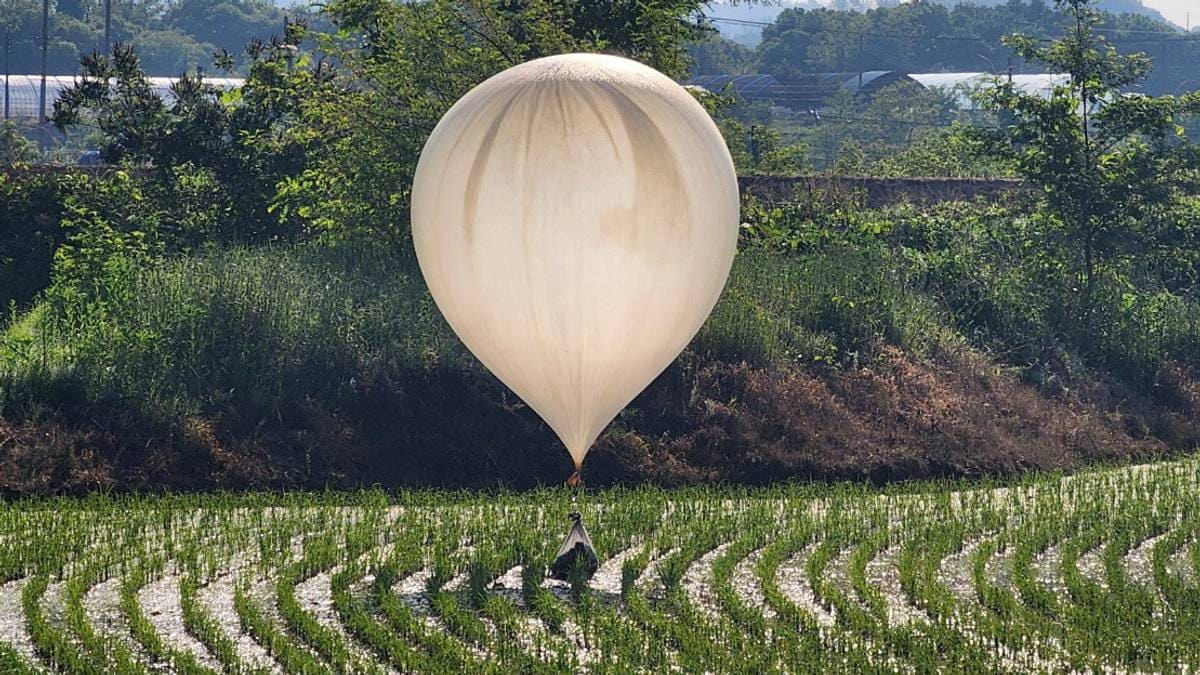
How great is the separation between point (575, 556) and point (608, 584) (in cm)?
38

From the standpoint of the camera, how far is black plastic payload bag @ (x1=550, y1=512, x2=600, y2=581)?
13.9 meters

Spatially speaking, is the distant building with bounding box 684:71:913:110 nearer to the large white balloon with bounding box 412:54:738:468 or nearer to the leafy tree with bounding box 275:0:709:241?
the leafy tree with bounding box 275:0:709:241

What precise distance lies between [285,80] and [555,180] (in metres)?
15.1

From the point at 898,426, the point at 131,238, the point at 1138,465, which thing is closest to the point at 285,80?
the point at 131,238

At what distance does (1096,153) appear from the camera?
26.6 meters

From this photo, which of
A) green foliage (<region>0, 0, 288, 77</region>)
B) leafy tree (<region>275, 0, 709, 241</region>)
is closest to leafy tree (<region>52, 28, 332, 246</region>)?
leafy tree (<region>275, 0, 709, 241</region>)

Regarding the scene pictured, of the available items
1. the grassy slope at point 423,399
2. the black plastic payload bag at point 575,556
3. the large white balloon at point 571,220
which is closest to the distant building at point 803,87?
the grassy slope at point 423,399

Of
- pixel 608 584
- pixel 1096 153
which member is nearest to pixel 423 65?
pixel 1096 153

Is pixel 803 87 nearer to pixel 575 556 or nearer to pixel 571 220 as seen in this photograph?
pixel 575 556

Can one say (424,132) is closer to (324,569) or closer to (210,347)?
(210,347)

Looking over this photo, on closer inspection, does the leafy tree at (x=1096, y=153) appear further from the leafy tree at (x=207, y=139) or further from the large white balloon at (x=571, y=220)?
the large white balloon at (x=571, y=220)

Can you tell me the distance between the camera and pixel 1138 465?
2158cm

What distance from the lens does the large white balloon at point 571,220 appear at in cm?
1282

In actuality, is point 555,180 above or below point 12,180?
above
